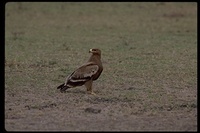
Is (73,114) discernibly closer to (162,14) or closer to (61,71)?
(61,71)

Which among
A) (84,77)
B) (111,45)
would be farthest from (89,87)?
(111,45)

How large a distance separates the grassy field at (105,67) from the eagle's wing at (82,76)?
19cm

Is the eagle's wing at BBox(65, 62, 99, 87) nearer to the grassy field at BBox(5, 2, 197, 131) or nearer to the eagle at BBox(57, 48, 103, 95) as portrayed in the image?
the eagle at BBox(57, 48, 103, 95)

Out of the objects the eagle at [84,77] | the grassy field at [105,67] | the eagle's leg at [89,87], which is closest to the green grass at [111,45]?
the grassy field at [105,67]

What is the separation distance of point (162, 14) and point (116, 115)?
44.1 ft

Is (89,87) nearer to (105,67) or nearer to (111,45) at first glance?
(105,67)

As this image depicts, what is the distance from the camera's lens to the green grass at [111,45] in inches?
329

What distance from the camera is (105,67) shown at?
995 centimetres

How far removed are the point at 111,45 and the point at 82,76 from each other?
19.1 feet

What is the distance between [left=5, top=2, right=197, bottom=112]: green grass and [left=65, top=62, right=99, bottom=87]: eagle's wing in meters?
0.40

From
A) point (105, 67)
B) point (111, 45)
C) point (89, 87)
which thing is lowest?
point (89, 87)

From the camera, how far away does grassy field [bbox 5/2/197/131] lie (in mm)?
6305

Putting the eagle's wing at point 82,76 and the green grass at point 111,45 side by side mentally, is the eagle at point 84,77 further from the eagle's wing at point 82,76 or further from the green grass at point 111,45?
the green grass at point 111,45

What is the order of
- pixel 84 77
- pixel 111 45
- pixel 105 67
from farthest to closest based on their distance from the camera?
pixel 111 45, pixel 105 67, pixel 84 77
